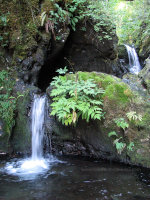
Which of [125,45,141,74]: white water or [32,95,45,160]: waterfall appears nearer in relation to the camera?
[32,95,45,160]: waterfall

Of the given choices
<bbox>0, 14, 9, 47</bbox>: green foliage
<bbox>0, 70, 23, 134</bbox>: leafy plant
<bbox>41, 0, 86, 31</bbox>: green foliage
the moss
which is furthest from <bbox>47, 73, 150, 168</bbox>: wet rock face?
<bbox>0, 14, 9, 47</bbox>: green foliage

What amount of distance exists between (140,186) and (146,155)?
1.00 meters

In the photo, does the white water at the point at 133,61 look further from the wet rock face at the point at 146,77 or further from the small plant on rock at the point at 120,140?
the small plant on rock at the point at 120,140

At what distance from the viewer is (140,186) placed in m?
3.56

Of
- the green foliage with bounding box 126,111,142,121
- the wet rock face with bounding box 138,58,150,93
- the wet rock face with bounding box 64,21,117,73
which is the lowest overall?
the green foliage with bounding box 126,111,142,121

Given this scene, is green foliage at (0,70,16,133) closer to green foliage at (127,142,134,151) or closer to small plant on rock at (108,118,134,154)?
small plant on rock at (108,118,134,154)

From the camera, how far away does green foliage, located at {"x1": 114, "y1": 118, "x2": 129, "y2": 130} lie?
14.7 feet

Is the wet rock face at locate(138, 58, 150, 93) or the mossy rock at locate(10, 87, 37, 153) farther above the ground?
the wet rock face at locate(138, 58, 150, 93)

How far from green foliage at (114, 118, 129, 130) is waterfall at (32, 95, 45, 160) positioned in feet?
8.49

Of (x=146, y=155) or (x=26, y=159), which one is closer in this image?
(x=146, y=155)

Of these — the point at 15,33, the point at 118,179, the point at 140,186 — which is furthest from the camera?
the point at 15,33

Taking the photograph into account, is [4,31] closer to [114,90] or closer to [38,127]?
[38,127]

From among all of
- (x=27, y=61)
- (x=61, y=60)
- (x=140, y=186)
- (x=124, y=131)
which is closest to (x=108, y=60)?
(x=61, y=60)

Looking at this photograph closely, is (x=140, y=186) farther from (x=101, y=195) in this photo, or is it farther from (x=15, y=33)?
(x=15, y=33)
